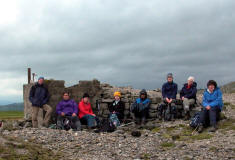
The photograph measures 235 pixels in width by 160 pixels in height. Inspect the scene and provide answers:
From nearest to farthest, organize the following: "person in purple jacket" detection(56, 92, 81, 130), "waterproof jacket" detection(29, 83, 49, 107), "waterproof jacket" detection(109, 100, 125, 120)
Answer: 1. "person in purple jacket" detection(56, 92, 81, 130)
2. "waterproof jacket" detection(29, 83, 49, 107)
3. "waterproof jacket" detection(109, 100, 125, 120)

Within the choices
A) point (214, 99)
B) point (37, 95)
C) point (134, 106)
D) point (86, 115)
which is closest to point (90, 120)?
point (86, 115)

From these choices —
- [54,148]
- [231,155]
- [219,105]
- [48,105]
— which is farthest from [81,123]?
[231,155]

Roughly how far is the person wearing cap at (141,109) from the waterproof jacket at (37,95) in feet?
14.4

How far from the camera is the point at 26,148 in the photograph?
948cm

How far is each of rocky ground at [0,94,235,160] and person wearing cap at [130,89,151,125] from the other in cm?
280

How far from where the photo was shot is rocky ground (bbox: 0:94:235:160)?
30.5 ft

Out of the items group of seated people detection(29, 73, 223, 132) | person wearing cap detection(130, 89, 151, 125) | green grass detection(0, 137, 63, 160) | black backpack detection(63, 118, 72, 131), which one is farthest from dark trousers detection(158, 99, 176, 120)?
green grass detection(0, 137, 63, 160)

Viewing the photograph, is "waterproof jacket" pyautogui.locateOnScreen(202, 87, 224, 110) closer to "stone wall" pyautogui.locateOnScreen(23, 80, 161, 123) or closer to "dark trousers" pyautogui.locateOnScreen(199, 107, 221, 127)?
"dark trousers" pyautogui.locateOnScreen(199, 107, 221, 127)

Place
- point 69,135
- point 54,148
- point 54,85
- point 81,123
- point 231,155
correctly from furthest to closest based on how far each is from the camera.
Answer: point 54,85, point 81,123, point 69,135, point 54,148, point 231,155

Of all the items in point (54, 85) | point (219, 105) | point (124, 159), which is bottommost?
point (124, 159)

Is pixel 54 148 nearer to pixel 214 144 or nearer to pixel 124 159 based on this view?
pixel 124 159

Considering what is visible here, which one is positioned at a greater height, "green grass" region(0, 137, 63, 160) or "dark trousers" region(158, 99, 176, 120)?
"dark trousers" region(158, 99, 176, 120)

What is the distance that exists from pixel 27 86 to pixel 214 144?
36.2ft

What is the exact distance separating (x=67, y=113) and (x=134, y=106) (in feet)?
11.1
